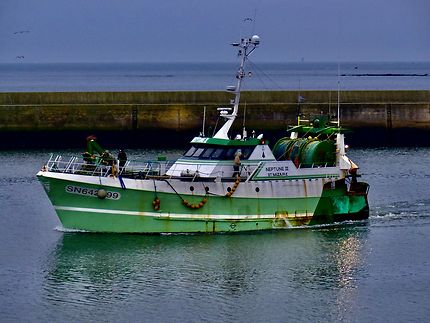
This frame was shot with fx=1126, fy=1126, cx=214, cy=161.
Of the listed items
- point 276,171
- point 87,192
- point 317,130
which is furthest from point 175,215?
point 317,130

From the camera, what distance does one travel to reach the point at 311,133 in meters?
36.0

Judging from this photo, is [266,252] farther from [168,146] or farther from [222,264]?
[168,146]

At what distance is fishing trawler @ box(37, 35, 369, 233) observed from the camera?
1246 inches

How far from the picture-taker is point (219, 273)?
28.8 meters

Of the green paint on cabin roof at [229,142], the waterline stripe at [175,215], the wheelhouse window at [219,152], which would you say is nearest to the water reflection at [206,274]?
the waterline stripe at [175,215]

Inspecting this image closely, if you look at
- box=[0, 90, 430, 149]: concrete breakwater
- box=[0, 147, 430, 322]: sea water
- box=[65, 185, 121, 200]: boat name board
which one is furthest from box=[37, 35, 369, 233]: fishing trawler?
box=[0, 90, 430, 149]: concrete breakwater

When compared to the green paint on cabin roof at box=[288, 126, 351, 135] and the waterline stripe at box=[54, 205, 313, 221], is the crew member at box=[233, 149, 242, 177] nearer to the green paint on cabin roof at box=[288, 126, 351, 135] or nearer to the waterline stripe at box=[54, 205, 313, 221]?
the waterline stripe at box=[54, 205, 313, 221]

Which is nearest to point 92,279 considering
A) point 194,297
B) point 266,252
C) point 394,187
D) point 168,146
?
point 194,297

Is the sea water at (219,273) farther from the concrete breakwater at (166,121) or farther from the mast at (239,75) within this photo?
the concrete breakwater at (166,121)

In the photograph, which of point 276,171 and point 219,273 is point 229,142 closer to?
point 276,171

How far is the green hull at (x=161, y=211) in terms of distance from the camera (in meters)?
31.6

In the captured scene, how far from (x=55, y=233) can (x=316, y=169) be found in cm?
803

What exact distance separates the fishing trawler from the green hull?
3 centimetres

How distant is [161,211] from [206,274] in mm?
3886
